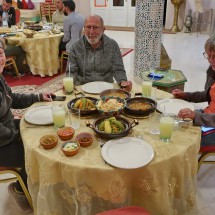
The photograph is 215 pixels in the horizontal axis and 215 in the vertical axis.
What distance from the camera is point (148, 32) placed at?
4004 mm

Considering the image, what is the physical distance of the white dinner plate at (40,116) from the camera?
1702 millimetres

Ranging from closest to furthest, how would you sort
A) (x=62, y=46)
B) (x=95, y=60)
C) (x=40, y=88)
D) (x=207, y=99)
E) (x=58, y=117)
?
(x=58, y=117), (x=207, y=99), (x=95, y=60), (x=40, y=88), (x=62, y=46)

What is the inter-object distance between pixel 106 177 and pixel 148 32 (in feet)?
10.4

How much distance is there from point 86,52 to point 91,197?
167 centimetres

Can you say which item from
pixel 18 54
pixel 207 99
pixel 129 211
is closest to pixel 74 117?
pixel 129 211

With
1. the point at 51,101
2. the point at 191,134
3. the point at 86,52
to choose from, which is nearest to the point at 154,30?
the point at 86,52

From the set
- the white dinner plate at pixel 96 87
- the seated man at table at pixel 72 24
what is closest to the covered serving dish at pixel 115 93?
the white dinner plate at pixel 96 87

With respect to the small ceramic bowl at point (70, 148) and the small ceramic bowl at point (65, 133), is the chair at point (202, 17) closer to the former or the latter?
the small ceramic bowl at point (65, 133)

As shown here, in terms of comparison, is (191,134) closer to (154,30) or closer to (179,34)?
(154,30)

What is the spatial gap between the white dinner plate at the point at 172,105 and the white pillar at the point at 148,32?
2.30 meters

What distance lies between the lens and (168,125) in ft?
4.88

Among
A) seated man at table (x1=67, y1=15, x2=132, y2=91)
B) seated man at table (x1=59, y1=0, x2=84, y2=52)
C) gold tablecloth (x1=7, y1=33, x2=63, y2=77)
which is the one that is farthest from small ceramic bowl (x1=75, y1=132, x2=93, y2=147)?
gold tablecloth (x1=7, y1=33, x2=63, y2=77)

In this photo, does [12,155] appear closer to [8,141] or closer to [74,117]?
[8,141]

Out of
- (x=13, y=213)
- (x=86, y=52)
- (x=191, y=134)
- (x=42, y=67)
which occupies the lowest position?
(x=13, y=213)
